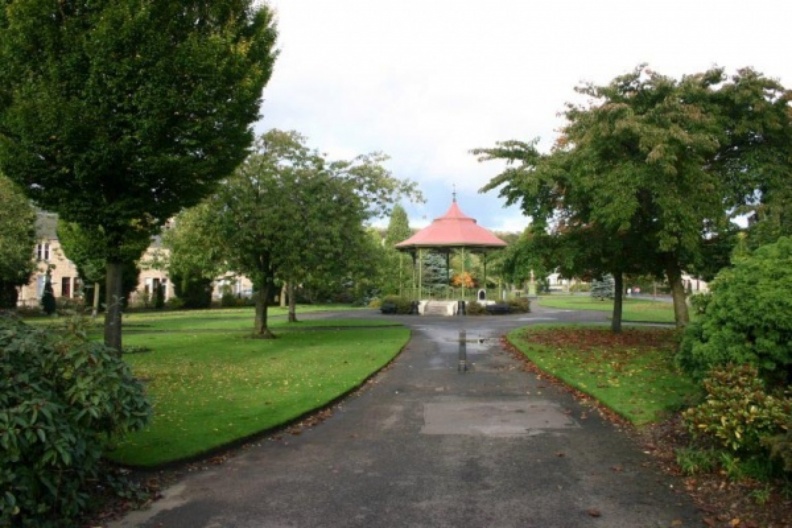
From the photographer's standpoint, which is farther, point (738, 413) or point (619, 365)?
point (619, 365)

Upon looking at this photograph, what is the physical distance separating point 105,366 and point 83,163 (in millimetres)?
5859

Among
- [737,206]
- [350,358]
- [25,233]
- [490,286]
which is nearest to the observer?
[737,206]

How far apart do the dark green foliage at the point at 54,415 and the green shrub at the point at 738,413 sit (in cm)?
543

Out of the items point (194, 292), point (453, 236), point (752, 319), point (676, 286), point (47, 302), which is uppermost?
point (453, 236)

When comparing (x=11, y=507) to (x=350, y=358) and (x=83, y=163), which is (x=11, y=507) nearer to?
(x=83, y=163)

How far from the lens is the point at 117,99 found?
9766 millimetres

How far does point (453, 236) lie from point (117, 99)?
2892 centimetres

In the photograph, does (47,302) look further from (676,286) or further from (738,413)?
(738,413)

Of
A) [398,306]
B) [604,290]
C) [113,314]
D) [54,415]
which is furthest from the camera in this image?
[604,290]

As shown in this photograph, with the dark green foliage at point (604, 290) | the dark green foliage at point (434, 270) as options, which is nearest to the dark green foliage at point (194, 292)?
the dark green foliage at point (434, 270)

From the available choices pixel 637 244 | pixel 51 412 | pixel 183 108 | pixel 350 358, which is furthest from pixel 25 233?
pixel 51 412

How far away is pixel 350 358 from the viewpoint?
51.9 ft

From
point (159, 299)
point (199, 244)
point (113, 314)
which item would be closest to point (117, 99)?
point (113, 314)

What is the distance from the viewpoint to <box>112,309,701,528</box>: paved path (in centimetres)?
522
